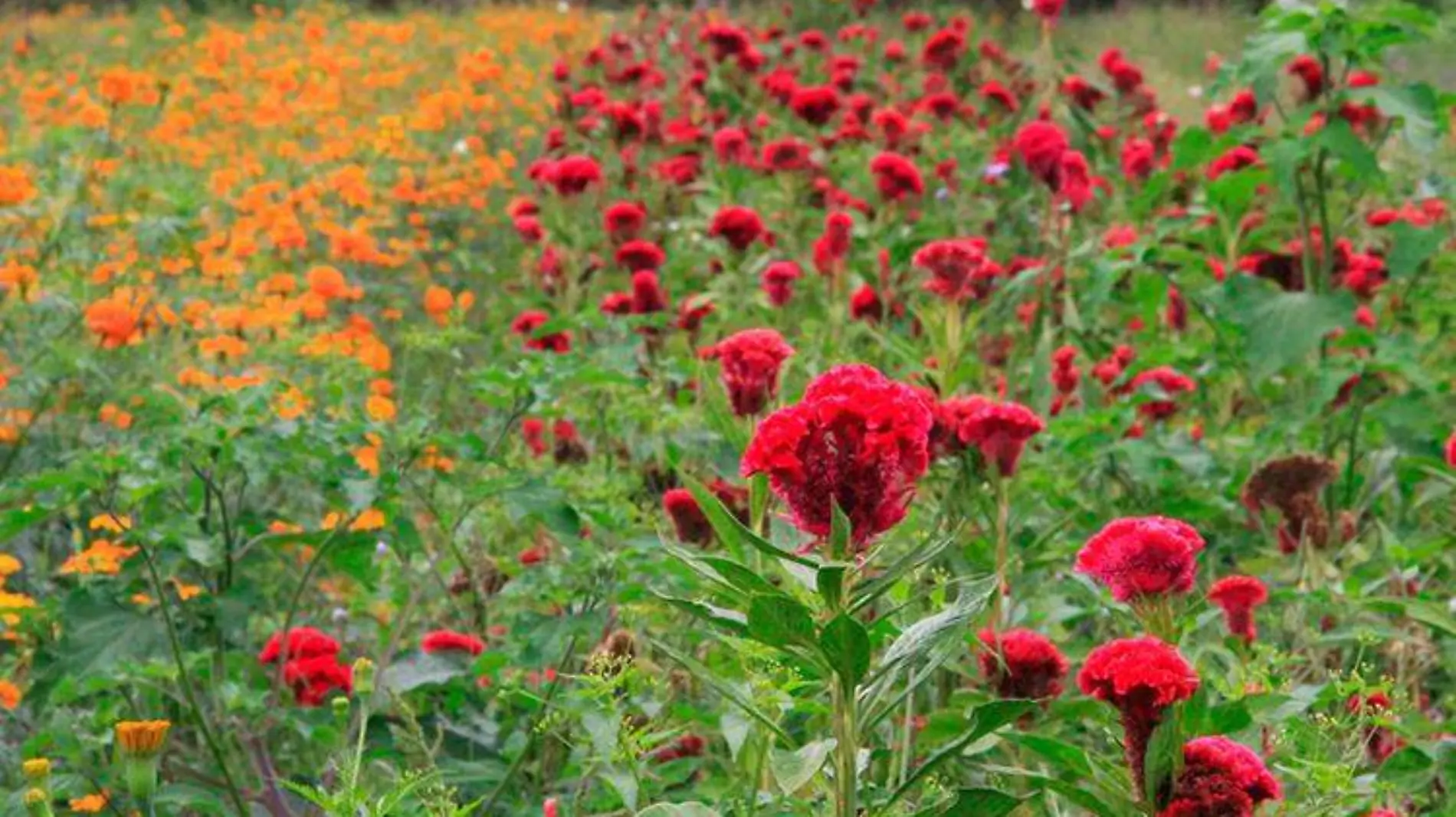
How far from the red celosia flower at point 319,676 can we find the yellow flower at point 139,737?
2.50 ft

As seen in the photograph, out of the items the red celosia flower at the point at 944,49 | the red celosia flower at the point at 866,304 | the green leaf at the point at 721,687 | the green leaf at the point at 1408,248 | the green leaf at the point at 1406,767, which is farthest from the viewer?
the red celosia flower at the point at 944,49

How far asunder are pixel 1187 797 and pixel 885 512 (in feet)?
1.08

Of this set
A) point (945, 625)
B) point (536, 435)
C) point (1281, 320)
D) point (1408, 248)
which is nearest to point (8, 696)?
point (536, 435)

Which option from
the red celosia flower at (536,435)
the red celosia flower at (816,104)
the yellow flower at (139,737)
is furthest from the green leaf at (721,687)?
the red celosia flower at (816,104)

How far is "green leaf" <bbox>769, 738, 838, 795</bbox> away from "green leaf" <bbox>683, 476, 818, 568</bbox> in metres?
0.18

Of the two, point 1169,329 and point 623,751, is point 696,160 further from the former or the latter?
point 623,751

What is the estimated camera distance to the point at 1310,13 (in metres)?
3.29

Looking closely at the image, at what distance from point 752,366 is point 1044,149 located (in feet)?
6.22

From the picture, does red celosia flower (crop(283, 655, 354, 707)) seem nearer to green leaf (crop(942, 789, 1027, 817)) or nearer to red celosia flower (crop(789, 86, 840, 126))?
green leaf (crop(942, 789, 1027, 817))

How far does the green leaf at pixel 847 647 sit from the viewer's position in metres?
1.53

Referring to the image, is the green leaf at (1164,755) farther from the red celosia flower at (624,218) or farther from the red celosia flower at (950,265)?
the red celosia flower at (624,218)

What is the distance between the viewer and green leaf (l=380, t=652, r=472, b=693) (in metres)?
2.66

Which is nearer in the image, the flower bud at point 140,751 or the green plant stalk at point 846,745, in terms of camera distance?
the green plant stalk at point 846,745

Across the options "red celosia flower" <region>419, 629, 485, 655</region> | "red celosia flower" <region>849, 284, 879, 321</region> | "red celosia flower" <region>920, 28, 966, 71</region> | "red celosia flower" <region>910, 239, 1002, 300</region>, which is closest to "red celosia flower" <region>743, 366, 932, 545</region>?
"red celosia flower" <region>419, 629, 485, 655</region>
